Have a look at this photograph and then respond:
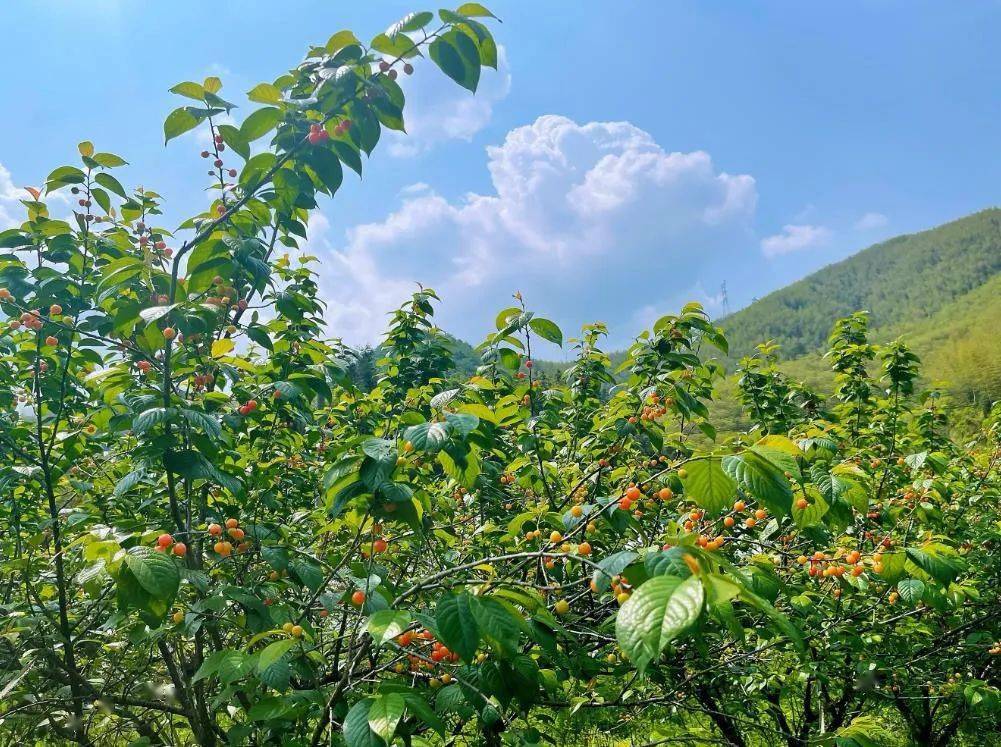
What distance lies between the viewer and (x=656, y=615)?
0.94 meters

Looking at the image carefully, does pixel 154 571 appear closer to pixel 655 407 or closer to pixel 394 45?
pixel 394 45

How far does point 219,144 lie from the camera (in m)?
2.65

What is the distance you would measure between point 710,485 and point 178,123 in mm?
2439

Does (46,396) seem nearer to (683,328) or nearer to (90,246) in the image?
(90,246)

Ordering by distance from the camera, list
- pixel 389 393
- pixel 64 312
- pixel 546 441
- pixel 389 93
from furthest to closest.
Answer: pixel 389 393 → pixel 546 441 → pixel 64 312 → pixel 389 93

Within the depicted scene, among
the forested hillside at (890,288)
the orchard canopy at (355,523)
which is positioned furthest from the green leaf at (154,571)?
the forested hillside at (890,288)

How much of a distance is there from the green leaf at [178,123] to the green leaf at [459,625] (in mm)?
2165

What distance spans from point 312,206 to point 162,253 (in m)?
0.84

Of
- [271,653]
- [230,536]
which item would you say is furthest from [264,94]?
[271,653]

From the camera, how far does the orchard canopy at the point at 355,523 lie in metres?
1.54

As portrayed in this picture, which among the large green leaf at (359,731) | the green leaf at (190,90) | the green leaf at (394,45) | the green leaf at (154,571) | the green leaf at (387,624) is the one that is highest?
the green leaf at (190,90)

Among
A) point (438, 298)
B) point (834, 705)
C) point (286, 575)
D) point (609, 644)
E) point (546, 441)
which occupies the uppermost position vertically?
point (438, 298)

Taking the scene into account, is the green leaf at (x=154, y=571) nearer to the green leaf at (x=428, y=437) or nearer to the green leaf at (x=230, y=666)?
the green leaf at (x=230, y=666)

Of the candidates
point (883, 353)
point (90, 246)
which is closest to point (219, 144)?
point (90, 246)
